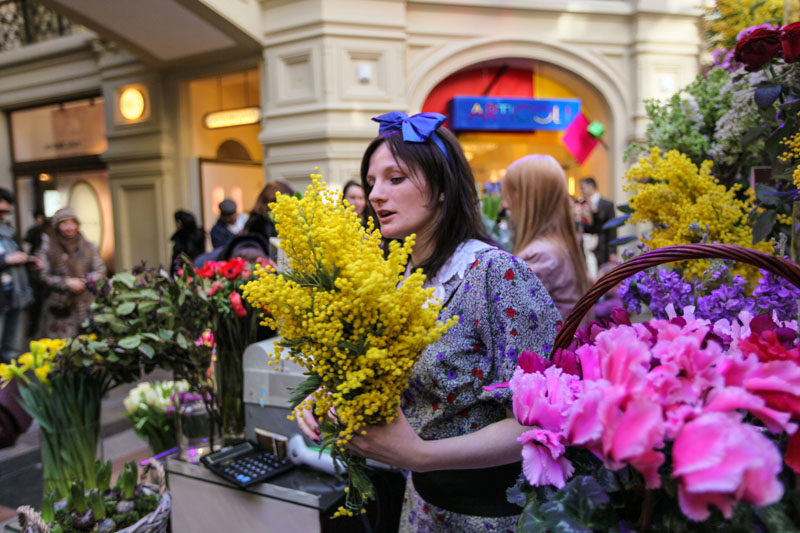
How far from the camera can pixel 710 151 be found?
148 centimetres

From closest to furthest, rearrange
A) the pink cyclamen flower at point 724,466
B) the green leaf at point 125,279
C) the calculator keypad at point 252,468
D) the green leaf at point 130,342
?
the pink cyclamen flower at point 724,466, the calculator keypad at point 252,468, the green leaf at point 130,342, the green leaf at point 125,279

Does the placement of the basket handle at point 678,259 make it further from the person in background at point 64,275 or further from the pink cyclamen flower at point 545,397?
the person in background at point 64,275

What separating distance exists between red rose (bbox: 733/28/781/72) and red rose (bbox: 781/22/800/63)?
0.05m

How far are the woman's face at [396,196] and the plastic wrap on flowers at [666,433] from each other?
458mm

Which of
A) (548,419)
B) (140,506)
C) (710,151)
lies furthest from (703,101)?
(140,506)

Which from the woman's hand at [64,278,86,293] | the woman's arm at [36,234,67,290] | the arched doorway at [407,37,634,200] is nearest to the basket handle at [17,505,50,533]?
the woman's hand at [64,278,86,293]

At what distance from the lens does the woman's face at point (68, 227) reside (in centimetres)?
450

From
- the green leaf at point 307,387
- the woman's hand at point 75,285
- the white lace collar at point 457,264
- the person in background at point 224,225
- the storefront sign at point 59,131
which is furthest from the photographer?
the storefront sign at point 59,131

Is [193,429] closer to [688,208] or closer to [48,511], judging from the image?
[48,511]

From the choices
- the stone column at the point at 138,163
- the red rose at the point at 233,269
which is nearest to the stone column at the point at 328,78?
the stone column at the point at 138,163

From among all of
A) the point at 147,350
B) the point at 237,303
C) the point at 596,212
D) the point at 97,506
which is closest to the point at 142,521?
the point at 97,506

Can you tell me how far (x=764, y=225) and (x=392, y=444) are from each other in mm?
890

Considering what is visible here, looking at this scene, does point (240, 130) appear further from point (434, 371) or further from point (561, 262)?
point (434, 371)

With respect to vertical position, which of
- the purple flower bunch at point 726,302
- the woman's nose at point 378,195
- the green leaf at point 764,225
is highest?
the woman's nose at point 378,195
